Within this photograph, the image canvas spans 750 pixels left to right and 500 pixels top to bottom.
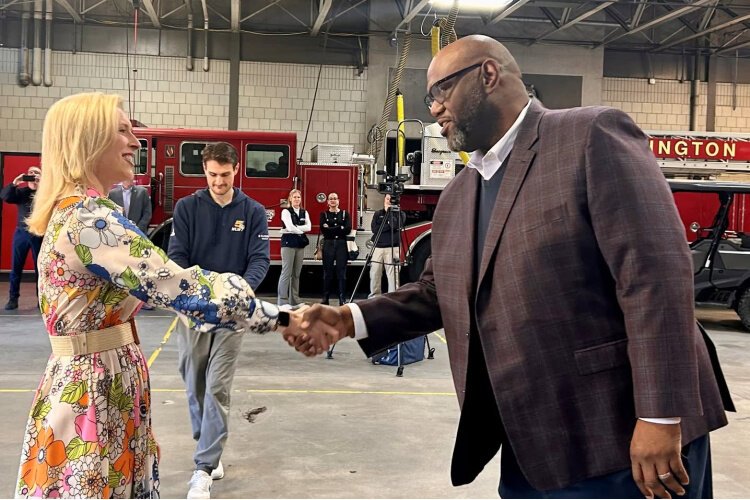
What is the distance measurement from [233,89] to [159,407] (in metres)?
13.3

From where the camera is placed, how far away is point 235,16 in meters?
16.5

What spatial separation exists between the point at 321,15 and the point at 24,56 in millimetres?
7087

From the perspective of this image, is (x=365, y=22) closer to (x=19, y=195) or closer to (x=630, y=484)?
(x=19, y=195)

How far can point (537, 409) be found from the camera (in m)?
1.84

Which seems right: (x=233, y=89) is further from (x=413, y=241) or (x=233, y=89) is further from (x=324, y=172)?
(x=413, y=241)

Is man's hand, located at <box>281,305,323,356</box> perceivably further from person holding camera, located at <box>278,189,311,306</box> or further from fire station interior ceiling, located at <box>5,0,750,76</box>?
fire station interior ceiling, located at <box>5,0,750,76</box>

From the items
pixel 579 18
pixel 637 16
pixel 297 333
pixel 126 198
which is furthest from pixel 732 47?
pixel 297 333

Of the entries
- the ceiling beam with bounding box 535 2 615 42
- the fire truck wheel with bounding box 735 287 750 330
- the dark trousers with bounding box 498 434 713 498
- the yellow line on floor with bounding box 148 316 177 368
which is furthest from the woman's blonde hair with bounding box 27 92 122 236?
the ceiling beam with bounding box 535 2 615 42

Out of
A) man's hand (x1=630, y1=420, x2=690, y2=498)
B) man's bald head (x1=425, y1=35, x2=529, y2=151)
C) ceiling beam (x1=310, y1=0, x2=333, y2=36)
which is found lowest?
man's hand (x1=630, y1=420, x2=690, y2=498)

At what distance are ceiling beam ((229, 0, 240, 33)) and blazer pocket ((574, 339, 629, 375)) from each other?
15393 millimetres

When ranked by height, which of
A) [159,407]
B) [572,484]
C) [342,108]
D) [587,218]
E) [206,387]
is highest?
[342,108]

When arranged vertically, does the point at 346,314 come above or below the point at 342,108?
below

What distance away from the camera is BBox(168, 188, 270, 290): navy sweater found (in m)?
4.12

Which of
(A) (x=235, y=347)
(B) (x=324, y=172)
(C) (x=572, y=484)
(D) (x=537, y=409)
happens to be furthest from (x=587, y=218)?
(B) (x=324, y=172)
